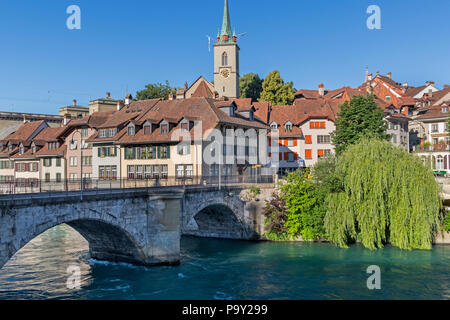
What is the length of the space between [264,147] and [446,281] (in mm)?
30259

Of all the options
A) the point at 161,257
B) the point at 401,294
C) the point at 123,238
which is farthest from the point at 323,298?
the point at 123,238

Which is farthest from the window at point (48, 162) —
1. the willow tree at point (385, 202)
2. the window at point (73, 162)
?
the willow tree at point (385, 202)

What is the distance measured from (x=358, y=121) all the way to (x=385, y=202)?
60.9ft

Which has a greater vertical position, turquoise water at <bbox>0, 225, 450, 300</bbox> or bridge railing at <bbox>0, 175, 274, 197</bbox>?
bridge railing at <bbox>0, 175, 274, 197</bbox>

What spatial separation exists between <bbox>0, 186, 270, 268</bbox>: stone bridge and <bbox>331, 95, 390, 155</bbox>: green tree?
15373 millimetres

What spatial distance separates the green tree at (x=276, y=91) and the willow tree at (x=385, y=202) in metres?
40.6

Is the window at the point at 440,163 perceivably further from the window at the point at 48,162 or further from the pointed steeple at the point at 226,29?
the window at the point at 48,162

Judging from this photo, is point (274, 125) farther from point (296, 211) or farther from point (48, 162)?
point (48, 162)

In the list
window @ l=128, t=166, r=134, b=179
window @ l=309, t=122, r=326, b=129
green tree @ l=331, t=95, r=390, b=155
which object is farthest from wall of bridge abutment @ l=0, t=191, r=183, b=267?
window @ l=309, t=122, r=326, b=129

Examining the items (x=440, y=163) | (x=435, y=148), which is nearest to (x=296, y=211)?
(x=440, y=163)

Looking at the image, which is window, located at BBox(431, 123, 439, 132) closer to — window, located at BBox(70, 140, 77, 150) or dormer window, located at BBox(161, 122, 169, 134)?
dormer window, located at BBox(161, 122, 169, 134)

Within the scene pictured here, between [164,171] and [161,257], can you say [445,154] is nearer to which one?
[164,171]

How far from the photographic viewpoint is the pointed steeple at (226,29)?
80.3 meters

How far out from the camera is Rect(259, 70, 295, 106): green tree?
73.1m
